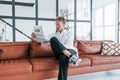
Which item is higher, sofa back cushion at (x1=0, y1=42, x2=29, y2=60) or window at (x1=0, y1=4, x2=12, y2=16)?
window at (x1=0, y1=4, x2=12, y2=16)

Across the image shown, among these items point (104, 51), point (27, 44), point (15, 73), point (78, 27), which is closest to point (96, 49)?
point (104, 51)

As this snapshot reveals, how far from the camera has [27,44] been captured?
9.16 feet

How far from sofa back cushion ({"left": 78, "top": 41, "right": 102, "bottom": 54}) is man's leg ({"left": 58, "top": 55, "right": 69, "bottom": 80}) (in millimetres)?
1030

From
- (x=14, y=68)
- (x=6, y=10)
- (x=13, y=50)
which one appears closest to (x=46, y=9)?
(x=6, y=10)

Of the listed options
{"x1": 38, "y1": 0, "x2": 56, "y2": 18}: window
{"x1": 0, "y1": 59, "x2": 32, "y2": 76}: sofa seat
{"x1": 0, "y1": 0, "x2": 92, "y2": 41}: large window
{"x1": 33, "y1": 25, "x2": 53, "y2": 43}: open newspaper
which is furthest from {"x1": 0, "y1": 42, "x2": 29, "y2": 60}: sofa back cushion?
{"x1": 38, "y1": 0, "x2": 56, "y2": 18}: window

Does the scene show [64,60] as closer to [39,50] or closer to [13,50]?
[39,50]

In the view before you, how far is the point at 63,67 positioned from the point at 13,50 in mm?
1007

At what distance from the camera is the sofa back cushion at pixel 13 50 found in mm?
2582

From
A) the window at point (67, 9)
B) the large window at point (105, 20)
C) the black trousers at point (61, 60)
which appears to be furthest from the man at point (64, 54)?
the large window at point (105, 20)

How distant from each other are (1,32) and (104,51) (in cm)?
239

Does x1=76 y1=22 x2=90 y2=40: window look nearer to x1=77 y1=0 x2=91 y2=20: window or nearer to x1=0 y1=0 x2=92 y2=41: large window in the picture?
x1=0 y1=0 x2=92 y2=41: large window

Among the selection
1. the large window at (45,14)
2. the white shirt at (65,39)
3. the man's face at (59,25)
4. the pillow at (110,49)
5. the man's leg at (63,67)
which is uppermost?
the large window at (45,14)

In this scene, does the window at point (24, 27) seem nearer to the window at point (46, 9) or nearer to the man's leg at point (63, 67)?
the window at point (46, 9)

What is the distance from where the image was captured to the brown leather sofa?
2.17m
